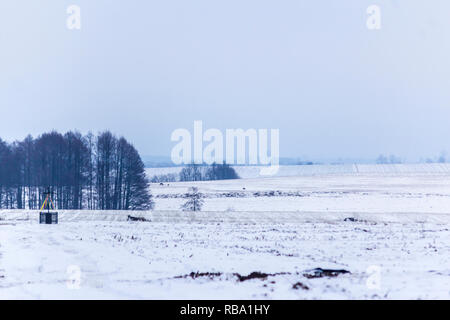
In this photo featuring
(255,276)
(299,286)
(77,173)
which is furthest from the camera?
(77,173)

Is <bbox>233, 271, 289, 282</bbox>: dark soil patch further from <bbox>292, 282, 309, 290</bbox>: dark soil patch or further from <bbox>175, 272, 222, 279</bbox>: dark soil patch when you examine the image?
<bbox>292, 282, 309, 290</bbox>: dark soil patch

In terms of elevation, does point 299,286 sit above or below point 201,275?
above

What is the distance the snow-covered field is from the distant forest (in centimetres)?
2094

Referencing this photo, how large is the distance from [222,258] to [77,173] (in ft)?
154

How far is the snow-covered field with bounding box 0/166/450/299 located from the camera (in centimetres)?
1096

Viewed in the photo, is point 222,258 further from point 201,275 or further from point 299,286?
point 299,286

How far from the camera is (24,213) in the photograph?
37.0 metres

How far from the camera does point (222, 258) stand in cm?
1658

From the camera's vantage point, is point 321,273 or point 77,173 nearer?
point 321,273

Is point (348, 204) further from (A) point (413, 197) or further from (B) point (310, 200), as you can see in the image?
(A) point (413, 197)

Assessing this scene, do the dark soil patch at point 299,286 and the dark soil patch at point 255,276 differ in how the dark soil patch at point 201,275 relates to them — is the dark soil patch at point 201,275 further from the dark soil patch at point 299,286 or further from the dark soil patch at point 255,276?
the dark soil patch at point 299,286

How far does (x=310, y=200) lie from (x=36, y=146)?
3626cm

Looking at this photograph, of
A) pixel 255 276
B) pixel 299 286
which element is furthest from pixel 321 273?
pixel 299 286
